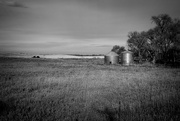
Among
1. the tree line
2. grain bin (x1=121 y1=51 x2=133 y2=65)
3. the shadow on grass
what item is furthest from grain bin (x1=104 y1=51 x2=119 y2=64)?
the shadow on grass

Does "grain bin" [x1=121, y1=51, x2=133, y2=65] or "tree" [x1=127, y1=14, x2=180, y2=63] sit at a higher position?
"tree" [x1=127, y1=14, x2=180, y2=63]

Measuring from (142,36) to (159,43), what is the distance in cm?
861

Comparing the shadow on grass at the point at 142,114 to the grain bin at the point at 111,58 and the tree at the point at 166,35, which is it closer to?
the grain bin at the point at 111,58

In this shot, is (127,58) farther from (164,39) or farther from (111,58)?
(164,39)

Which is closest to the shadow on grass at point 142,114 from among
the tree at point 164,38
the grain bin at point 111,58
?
the grain bin at point 111,58

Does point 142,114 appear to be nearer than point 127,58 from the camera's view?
Yes

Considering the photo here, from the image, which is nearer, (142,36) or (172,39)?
(172,39)

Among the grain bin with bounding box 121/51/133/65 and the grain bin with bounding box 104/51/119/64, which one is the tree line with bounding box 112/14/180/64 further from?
the grain bin with bounding box 104/51/119/64

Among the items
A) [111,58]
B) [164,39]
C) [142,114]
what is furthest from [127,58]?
[142,114]

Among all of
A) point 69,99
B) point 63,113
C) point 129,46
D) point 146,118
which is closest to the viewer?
point 146,118

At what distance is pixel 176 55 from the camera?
124 feet

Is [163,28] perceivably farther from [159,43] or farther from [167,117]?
[167,117]

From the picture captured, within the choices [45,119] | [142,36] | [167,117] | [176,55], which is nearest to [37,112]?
[45,119]

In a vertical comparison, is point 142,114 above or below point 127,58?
below
